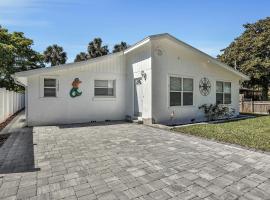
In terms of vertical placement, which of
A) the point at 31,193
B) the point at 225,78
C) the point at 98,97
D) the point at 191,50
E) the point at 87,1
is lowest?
the point at 31,193

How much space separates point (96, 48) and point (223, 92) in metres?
24.6

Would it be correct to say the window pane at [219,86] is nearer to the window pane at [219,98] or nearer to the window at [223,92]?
the window at [223,92]

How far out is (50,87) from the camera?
31.7ft

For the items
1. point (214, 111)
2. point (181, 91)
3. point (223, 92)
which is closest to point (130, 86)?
point (181, 91)

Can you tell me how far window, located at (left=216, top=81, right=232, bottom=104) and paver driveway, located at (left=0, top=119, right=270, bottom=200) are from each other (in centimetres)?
763

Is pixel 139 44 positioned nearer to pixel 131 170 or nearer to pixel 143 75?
pixel 143 75

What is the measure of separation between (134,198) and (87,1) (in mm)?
7904

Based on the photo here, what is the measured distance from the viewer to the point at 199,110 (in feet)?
38.0

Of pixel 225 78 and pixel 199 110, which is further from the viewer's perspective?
pixel 225 78

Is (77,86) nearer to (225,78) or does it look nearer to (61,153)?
(61,153)

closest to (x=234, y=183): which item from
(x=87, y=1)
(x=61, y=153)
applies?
(x=61, y=153)

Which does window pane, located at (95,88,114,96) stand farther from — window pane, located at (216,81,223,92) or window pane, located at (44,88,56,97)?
window pane, located at (216,81,223,92)

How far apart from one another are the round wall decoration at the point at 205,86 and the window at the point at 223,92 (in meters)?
1.03

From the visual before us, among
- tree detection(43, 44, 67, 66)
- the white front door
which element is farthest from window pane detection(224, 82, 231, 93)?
tree detection(43, 44, 67, 66)
